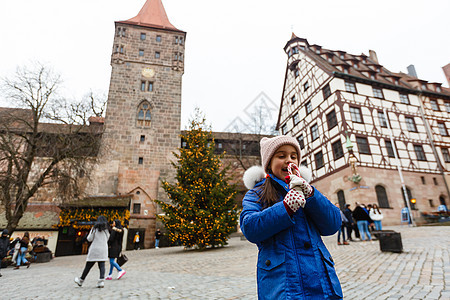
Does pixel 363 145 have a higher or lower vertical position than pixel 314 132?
lower

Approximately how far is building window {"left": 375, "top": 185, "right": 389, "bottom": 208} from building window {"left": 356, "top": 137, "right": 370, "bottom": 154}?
8.50 feet

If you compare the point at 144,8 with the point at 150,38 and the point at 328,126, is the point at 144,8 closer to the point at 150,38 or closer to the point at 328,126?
the point at 150,38

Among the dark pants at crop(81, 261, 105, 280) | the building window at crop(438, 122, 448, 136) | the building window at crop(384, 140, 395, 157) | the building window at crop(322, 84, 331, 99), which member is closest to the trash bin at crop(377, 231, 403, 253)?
the dark pants at crop(81, 261, 105, 280)

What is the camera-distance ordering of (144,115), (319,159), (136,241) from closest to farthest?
(136,241) → (319,159) → (144,115)

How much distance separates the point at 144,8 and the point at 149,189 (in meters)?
23.0

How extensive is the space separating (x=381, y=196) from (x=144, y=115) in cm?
2064

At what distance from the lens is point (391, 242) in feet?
24.1

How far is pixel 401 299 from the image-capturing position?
3619 mm

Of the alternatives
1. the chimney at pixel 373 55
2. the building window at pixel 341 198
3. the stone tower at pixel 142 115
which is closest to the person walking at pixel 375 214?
the building window at pixel 341 198

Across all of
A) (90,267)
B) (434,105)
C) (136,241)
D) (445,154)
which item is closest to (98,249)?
(90,267)

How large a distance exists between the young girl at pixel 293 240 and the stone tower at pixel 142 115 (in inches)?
846

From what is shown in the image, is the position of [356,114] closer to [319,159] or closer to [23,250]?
[319,159]

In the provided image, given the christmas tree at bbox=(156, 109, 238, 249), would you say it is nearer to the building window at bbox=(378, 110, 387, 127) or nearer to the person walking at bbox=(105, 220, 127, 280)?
the person walking at bbox=(105, 220, 127, 280)

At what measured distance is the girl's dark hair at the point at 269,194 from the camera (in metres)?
1.72
